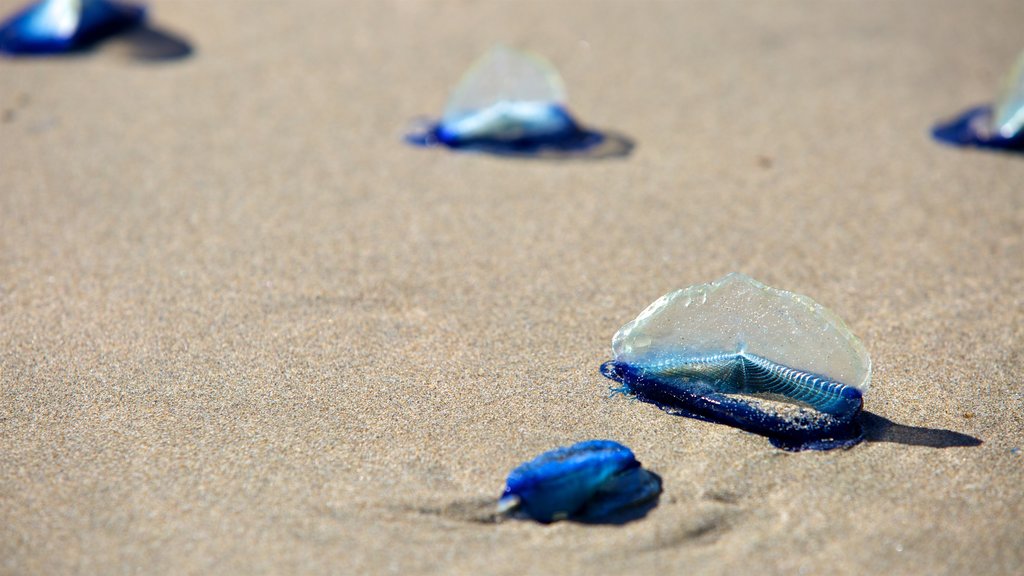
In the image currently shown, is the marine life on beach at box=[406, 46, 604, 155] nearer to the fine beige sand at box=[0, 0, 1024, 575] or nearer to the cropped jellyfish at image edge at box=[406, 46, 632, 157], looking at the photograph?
the cropped jellyfish at image edge at box=[406, 46, 632, 157]

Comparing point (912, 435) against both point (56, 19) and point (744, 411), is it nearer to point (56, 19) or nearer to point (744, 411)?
point (744, 411)

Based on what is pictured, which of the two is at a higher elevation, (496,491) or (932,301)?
(932,301)

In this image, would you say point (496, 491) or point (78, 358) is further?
point (78, 358)

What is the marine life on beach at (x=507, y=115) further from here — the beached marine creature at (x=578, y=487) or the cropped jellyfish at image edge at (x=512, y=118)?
the beached marine creature at (x=578, y=487)

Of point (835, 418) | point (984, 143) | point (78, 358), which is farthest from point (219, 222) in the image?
point (984, 143)

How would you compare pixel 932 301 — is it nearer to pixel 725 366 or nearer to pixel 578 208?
pixel 725 366

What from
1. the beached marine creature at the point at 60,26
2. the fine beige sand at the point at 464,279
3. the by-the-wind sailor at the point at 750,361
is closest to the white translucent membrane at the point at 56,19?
the beached marine creature at the point at 60,26
